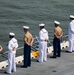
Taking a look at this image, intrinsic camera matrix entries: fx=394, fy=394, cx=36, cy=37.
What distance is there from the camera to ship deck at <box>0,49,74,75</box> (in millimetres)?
17547

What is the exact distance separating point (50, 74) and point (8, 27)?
21192 millimetres

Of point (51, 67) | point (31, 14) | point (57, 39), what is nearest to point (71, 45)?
point (57, 39)

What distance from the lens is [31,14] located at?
43250mm

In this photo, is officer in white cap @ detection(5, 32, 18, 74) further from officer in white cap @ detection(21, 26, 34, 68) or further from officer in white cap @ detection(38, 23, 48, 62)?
officer in white cap @ detection(38, 23, 48, 62)

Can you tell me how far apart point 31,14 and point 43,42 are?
24.7 m

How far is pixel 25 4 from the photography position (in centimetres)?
4859

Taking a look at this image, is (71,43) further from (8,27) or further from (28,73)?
(8,27)

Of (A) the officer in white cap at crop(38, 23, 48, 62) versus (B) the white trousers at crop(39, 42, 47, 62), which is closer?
(A) the officer in white cap at crop(38, 23, 48, 62)

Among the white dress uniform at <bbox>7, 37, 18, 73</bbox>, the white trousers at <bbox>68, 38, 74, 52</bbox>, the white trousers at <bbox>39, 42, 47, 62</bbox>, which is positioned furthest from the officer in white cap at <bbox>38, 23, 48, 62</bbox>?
the white trousers at <bbox>68, 38, 74, 52</bbox>

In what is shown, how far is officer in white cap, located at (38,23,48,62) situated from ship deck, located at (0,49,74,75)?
0.30m

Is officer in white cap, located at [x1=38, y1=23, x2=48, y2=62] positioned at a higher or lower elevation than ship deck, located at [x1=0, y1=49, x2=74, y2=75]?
higher

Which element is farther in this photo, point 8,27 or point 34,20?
point 34,20

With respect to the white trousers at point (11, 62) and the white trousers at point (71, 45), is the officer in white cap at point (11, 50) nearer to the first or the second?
the white trousers at point (11, 62)

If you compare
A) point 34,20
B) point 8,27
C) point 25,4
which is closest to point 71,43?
point 8,27
